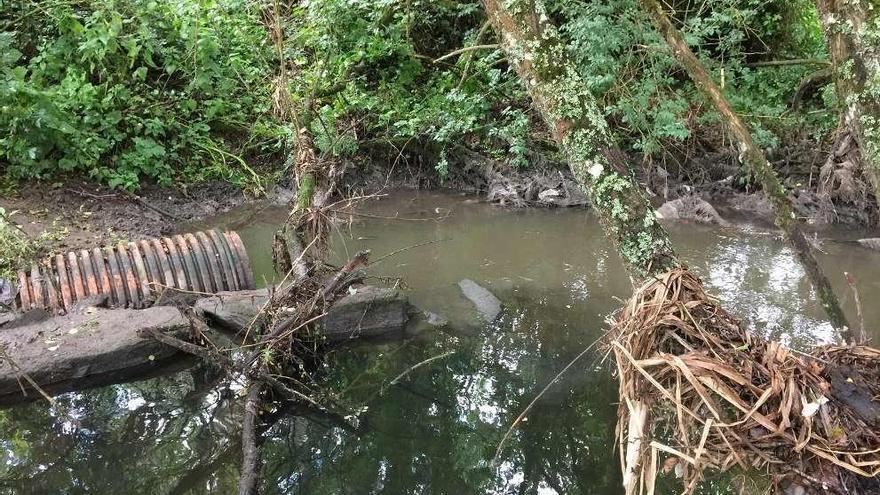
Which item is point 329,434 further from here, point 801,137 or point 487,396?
point 801,137

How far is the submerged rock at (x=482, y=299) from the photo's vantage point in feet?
15.7

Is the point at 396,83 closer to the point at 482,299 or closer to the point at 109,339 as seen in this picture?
the point at 482,299

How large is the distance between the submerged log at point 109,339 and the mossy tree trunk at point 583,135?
2.45 meters

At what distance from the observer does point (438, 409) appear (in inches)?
142

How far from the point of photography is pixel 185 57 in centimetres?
743

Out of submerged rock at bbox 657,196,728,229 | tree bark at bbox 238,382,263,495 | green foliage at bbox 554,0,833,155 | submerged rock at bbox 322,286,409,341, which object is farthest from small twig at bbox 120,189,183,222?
submerged rock at bbox 657,196,728,229

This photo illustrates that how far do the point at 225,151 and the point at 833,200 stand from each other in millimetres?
7127

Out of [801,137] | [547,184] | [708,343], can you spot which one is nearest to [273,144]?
[547,184]

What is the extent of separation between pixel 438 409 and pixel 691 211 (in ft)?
A: 15.4

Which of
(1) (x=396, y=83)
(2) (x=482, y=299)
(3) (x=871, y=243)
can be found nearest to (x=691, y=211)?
(3) (x=871, y=243)

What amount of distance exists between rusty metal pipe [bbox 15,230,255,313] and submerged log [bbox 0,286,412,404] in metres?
0.22

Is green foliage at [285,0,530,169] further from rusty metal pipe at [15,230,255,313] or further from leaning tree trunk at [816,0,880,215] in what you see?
leaning tree trunk at [816,0,880,215]

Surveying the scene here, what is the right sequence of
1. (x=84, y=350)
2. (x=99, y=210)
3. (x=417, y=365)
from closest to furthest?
1. (x=84, y=350)
2. (x=417, y=365)
3. (x=99, y=210)

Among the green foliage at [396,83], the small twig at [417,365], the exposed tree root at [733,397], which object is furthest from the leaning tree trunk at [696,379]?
the green foliage at [396,83]
